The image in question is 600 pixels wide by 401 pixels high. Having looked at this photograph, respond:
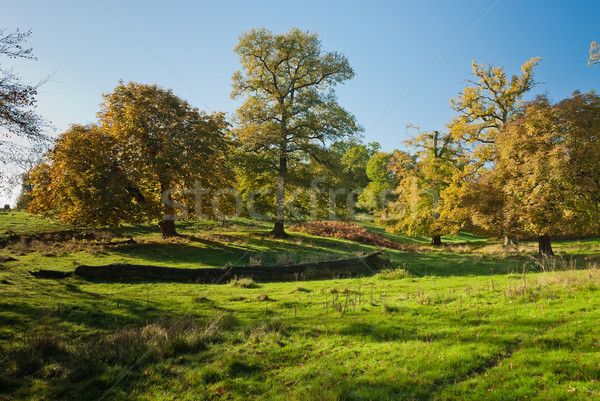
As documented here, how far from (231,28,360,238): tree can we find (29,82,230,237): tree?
4814 mm

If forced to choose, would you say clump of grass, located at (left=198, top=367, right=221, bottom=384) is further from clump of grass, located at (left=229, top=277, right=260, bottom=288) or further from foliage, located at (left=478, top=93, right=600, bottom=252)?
foliage, located at (left=478, top=93, right=600, bottom=252)

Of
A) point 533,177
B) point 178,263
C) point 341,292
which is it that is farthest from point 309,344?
point 533,177

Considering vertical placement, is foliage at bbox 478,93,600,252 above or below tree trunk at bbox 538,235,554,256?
above

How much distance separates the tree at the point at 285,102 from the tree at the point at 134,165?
481 cm

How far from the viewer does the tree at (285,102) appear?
27453 millimetres

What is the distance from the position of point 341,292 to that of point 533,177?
11.7m

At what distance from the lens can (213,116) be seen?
2495cm

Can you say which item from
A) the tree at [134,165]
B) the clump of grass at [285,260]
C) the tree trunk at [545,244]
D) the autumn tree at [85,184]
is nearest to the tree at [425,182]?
the tree trunk at [545,244]

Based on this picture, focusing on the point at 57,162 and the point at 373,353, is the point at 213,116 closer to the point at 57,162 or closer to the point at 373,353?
the point at 57,162

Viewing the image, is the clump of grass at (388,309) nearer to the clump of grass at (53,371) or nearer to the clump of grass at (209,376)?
the clump of grass at (209,376)

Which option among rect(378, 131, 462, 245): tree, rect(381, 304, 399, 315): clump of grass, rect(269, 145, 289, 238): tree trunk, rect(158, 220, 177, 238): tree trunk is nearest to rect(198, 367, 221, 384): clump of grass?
rect(381, 304, 399, 315): clump of grass

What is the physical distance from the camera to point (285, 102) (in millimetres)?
28109

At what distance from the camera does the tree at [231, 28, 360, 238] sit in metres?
27.5

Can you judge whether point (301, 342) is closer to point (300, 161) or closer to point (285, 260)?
point (285, 260)
